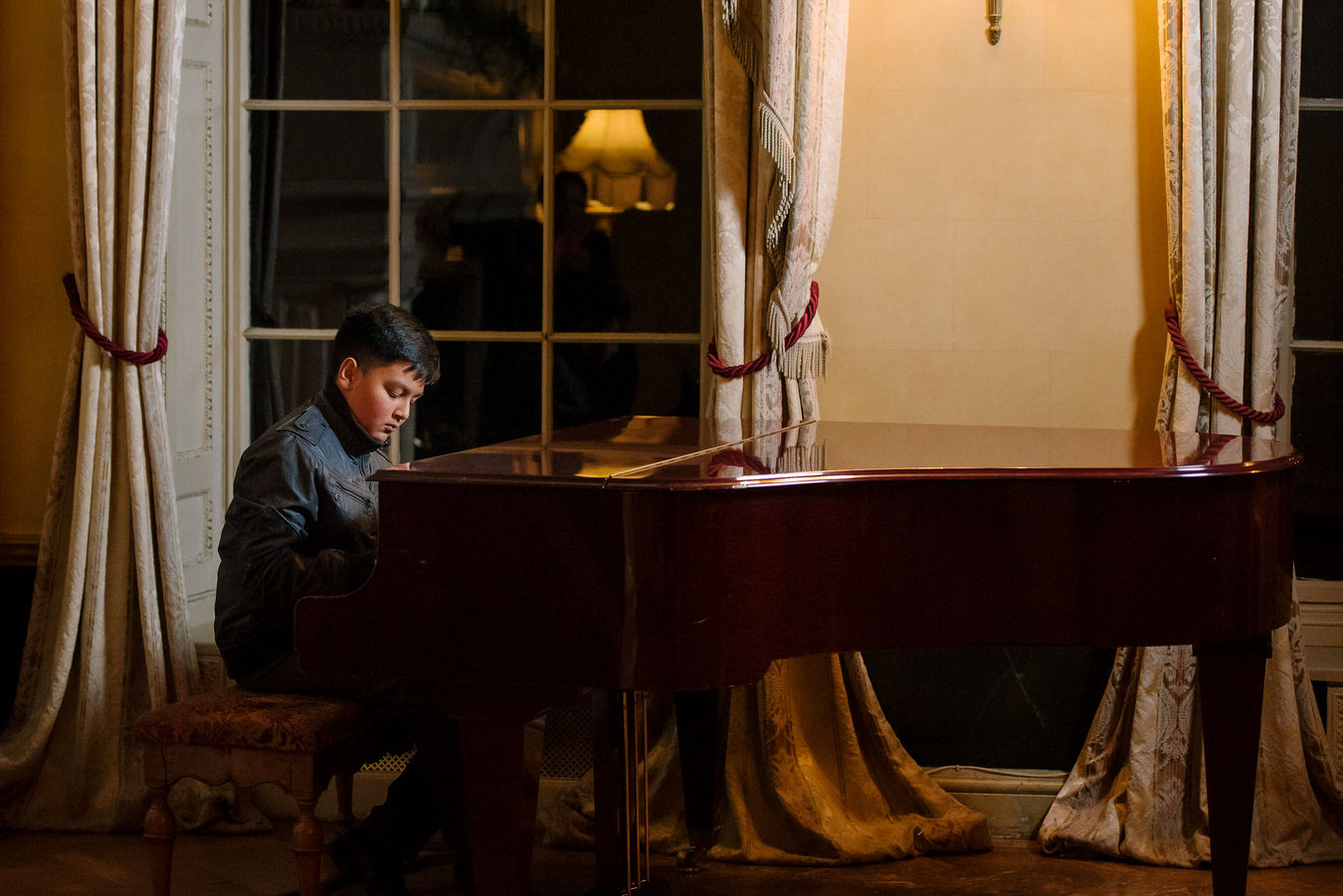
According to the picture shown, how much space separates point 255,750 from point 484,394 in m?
1.34

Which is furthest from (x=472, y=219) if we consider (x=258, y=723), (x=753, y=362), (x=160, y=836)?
(x=160, y=836)

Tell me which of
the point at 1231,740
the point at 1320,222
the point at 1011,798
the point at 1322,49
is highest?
the point at 1322,49

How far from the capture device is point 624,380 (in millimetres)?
3451

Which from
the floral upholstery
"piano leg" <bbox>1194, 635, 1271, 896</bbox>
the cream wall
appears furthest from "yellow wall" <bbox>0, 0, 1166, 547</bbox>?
the floral upholstery

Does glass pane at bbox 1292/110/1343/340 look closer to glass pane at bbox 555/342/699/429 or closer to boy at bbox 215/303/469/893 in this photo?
glass pane at bbox 555/342/699/429

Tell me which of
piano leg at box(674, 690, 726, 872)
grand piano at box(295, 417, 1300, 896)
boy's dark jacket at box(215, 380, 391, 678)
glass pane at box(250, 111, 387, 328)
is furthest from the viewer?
glass pane at box(250, 111, 387, 328)

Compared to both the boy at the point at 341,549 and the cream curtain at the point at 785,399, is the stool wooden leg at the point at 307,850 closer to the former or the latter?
the boy at the point at 341,549

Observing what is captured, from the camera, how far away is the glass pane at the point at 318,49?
3434 mm

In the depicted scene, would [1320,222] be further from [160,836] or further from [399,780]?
[160,836]

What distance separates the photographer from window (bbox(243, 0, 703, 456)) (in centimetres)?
340

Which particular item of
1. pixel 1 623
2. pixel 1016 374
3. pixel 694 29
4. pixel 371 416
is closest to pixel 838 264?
pixel 1016 374

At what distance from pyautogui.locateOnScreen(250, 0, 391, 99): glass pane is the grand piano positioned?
64.1 inches

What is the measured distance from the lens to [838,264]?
3.18 metres

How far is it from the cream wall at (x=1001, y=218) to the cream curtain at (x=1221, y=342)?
0.46 feet
